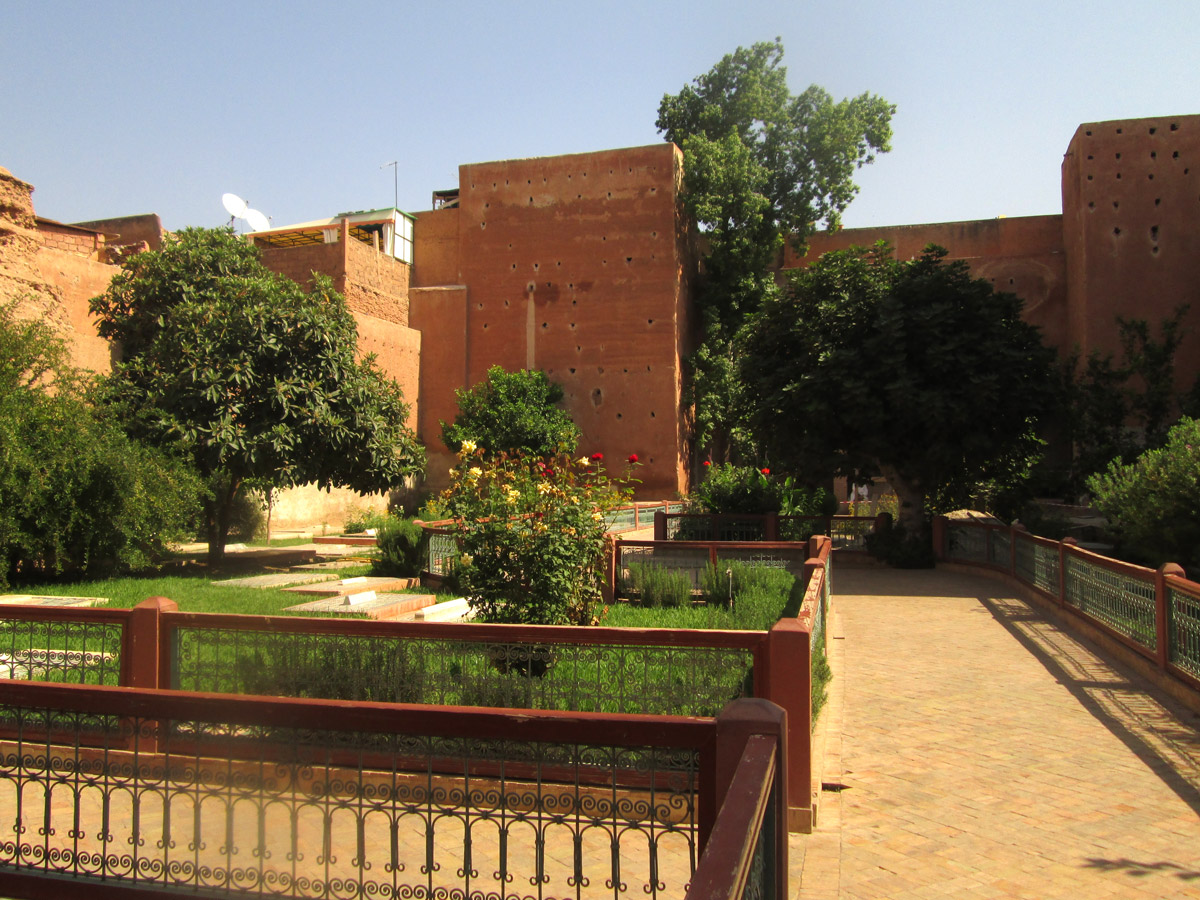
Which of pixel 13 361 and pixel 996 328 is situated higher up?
pixel 996 328

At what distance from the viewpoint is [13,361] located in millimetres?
12781

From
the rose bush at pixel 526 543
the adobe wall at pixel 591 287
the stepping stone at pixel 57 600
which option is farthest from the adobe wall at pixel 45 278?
the adobe wall at pixel 591 287

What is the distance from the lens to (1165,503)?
1083cm

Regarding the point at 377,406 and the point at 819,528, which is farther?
the point at 819,528

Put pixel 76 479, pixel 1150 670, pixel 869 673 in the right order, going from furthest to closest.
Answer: pixel 76 479 → pixel 869 673 → pixel 1150 670

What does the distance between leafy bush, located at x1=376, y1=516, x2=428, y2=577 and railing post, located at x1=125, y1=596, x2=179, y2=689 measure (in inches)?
327

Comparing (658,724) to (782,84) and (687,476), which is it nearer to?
(687,476)

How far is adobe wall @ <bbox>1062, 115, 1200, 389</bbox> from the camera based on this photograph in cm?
2650

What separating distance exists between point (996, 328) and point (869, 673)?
10367mm

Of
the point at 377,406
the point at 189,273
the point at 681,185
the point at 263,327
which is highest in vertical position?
the point at 681,185

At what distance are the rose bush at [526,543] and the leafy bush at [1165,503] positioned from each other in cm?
747

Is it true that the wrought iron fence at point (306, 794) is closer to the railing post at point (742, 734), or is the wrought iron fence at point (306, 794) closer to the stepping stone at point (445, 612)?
the railing post at point (742, 734)

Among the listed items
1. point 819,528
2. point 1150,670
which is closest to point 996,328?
point 819,528

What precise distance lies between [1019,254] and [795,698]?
29407 mm
